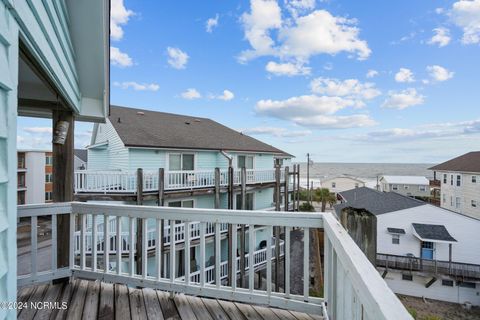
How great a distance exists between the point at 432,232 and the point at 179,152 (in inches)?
483

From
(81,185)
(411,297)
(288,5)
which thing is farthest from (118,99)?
(411,297)

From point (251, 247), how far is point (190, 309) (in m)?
0.79

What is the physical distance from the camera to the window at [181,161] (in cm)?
977

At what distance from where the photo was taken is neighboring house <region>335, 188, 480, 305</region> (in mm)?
10445

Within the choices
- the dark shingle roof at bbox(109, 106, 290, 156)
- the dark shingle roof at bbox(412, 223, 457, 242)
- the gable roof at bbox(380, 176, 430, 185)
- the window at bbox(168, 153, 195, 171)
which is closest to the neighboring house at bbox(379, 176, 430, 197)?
the gable roof at bbox(380, 176, 430, 185)

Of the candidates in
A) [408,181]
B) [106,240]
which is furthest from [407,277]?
[408,181]

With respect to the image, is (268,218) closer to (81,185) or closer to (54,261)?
(54,261)

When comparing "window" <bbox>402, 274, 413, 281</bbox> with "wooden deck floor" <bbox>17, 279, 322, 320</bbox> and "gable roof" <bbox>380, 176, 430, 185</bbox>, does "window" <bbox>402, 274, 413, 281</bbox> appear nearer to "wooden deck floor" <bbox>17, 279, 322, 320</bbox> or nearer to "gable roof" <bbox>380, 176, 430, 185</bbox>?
"wooden deck floor" <bbox>17, 279, 322, 320</bbox>

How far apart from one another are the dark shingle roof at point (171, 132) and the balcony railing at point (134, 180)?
1.27 meters

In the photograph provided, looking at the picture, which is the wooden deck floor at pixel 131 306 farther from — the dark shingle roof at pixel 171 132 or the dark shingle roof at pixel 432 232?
the dark shingle roof at pixel 432 232

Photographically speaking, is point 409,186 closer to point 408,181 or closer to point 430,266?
point 408,181

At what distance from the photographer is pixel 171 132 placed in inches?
431

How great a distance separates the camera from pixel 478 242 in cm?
1067

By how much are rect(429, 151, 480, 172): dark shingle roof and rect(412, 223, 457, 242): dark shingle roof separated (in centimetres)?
882
